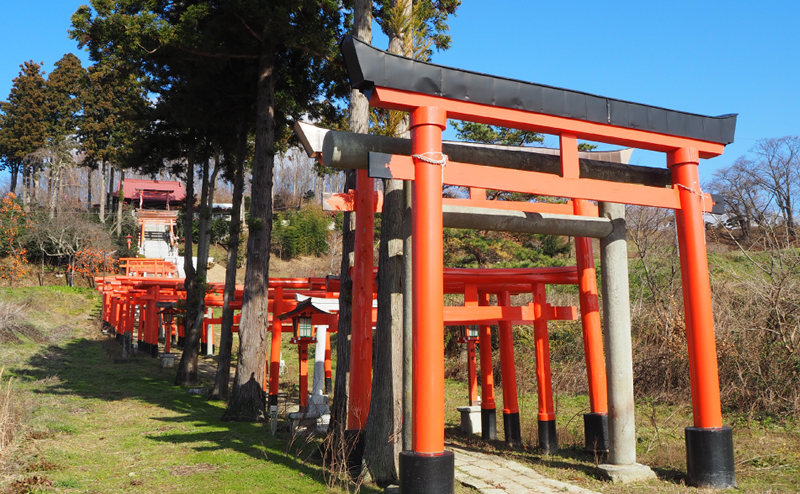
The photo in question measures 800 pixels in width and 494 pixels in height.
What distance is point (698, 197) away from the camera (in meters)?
6.00

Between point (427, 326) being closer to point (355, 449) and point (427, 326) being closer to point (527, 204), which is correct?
point (355, 449)

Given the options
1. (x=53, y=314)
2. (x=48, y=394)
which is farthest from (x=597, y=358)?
(x=53, y=314)

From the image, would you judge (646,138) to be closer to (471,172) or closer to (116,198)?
(471,172)

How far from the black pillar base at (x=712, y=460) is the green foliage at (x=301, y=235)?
113 feet

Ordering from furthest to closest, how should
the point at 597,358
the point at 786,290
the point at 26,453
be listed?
the point at 786,290
the point at 597,358
the point at 26,453

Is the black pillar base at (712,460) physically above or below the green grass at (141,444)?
above

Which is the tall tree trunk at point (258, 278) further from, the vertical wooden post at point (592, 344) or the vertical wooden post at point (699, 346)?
the vertical wooden post at point (699, 346)

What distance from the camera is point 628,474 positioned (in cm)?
593

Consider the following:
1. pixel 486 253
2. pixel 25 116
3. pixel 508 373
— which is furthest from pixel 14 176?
pixel 508 373

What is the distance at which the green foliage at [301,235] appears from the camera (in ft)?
127

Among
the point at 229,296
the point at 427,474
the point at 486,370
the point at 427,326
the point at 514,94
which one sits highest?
the point at 514,94

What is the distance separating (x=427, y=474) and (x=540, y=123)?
10.1ft

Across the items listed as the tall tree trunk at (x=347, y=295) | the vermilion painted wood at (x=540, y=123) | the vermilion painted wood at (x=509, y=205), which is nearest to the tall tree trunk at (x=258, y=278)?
the tall tree trunk at (x=347, y=295)

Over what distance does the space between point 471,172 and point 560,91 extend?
1.22 metres
